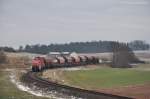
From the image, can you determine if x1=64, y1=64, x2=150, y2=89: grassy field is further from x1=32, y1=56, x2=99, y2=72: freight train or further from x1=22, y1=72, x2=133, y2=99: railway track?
x1=22, y1=72, x2=133, y2=99: railway track

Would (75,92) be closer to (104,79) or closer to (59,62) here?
(104,79)

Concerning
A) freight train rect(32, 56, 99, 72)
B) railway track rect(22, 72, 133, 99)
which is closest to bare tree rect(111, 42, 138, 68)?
freight train rect(32, 56, 99, 72)

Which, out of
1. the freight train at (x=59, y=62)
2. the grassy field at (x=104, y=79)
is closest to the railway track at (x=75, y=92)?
the grassy field at (x=104, y=79)

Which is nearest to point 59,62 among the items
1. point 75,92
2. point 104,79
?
point 104,79

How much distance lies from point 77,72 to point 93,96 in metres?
28.4

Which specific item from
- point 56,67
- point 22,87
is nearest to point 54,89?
point 22,87

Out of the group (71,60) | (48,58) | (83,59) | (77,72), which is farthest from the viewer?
(83,59)

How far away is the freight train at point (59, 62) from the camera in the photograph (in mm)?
55281

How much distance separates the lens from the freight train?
55281 mm

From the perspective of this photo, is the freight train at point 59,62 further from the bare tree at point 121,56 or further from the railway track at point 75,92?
the railway track at point 75,92

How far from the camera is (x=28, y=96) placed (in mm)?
30141

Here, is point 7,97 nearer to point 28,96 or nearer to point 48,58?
point 28,96

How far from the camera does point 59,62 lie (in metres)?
66.8

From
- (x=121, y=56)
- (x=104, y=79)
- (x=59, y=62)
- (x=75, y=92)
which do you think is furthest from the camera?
(x=121, y=56)
